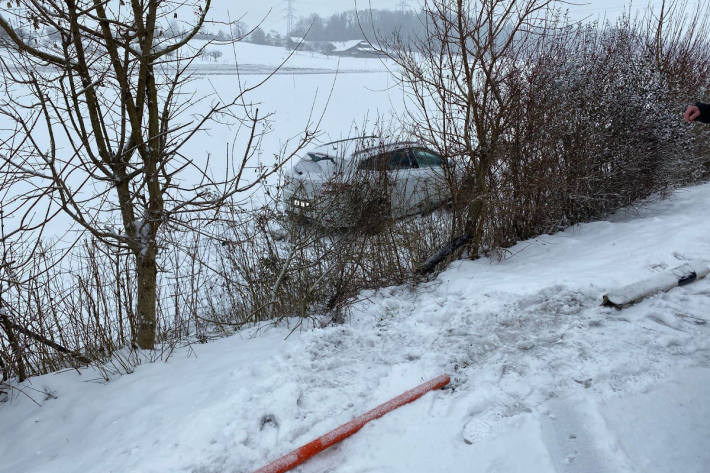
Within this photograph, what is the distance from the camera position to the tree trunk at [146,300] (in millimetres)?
3828

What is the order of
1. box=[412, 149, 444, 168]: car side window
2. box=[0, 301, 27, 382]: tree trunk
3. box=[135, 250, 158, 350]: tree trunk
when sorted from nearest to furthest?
box=[0, 301, 27, 382]: tree trunk
box=[135, 250, 158, 350]: tree trunk
box=[412, 149, 444, 168]: car side window

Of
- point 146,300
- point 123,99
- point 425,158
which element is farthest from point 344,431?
point 425,158

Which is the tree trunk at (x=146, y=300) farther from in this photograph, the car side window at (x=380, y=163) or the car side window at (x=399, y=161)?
the car side window at (x=399, y=161)

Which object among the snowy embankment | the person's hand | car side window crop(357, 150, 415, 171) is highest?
the person's hand

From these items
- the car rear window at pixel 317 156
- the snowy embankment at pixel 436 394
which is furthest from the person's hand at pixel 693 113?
the car rear window at pixel 317 156

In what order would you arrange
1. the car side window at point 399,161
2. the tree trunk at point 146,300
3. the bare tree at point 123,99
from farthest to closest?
the car side window at point 399,161 → the tree trunk at point 146,300 → the bare tree at point 123,99

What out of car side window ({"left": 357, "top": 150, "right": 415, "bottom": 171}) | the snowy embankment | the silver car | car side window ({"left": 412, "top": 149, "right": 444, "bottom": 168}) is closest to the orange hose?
the snowy embankment

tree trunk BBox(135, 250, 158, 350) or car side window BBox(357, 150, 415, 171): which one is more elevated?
car side window BBox(357, 150, 415, 171)

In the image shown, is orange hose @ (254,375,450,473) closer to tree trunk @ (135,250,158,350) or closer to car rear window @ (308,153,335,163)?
tree trunk @ (135,250,158,350)

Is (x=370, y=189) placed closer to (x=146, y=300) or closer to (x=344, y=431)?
(x=146, y=300)

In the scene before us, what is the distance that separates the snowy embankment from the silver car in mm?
1315

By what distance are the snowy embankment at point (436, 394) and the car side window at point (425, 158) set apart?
2067mm

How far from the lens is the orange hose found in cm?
253

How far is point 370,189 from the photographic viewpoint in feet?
18.4
